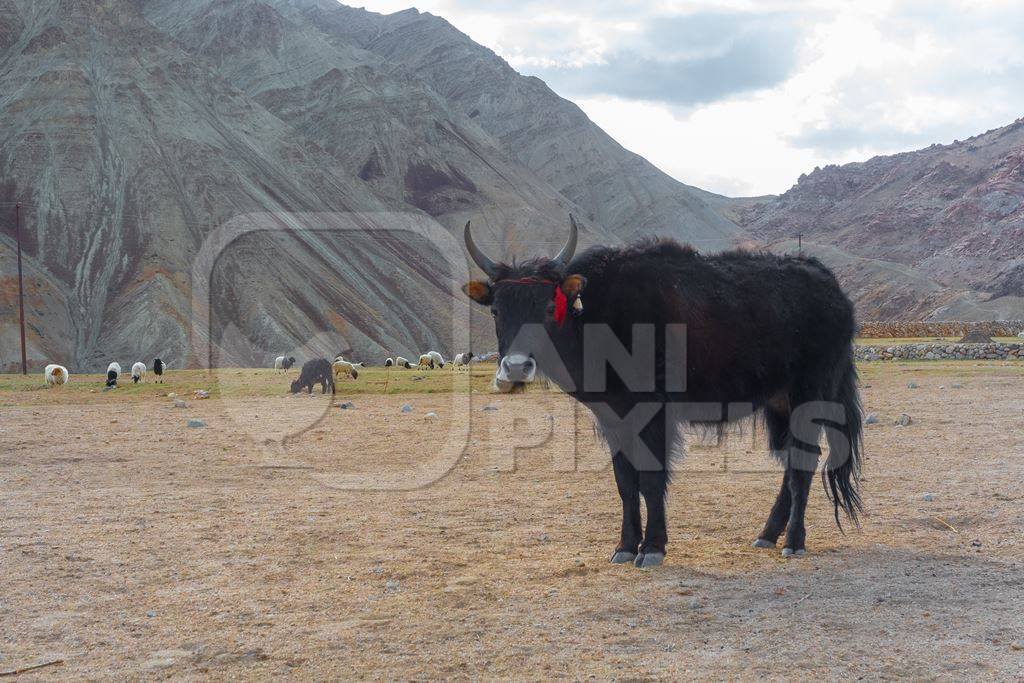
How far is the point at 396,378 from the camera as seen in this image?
A: 37.4 metres

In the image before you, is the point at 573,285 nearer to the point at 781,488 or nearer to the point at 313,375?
the point at 781,488

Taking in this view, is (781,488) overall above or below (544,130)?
below

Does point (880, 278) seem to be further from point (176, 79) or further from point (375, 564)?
point (375, 564)

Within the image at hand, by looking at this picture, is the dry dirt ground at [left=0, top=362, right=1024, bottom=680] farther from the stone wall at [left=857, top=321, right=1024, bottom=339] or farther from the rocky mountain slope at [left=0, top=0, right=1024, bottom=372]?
the stone wall at [left=857, top=321, right=1024, bottom=339]

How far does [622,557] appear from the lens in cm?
793

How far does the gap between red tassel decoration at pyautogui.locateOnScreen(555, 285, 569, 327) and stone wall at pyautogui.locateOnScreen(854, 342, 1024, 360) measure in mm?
33162

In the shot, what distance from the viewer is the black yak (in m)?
7.86

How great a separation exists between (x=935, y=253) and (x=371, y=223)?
93574 millimetres

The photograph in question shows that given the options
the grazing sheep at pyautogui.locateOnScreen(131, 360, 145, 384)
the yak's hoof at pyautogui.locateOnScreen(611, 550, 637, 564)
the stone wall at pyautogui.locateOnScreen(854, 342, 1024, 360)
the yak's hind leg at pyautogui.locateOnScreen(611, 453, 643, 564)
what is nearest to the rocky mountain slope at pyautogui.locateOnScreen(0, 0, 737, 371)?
the grazing sheep at pyautogui.locateOnScreen(131, 360, 145, 384)

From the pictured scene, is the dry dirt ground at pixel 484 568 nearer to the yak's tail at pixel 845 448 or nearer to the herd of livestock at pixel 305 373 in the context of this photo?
the yak's tail at pixel 845 448

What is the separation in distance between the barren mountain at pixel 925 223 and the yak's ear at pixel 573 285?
98.5 meters

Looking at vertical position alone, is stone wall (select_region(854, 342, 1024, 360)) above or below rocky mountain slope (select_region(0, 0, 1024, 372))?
below

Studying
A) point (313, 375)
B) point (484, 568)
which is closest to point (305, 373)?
point (313, 375)

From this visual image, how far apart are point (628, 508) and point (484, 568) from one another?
1.36 meters
